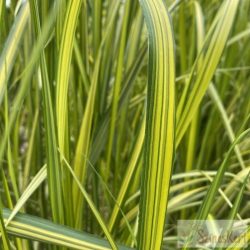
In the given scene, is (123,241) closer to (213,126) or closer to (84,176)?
(84,176)

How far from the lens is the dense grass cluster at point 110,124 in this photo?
0.41m

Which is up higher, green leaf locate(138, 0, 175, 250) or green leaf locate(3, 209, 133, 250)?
green leaf locate(138, 0, 175, 250)

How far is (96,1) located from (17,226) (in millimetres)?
352

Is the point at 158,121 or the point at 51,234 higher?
the point at 158,121

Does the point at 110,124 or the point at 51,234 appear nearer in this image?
the point at 51,234

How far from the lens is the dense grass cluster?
0.41m

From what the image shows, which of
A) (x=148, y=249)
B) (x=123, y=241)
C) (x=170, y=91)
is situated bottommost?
(x=123, y=241)

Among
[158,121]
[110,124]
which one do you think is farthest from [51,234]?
[110,124]

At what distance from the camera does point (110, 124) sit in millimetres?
734

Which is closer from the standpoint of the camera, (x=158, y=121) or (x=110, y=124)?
(x=158, y=121)

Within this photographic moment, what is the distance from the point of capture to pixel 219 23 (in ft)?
2.17

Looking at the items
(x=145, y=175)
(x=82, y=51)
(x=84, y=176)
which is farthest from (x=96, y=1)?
(x=145, y=175)

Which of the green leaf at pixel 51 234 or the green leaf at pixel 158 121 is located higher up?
the green leaf at pixel 158 121

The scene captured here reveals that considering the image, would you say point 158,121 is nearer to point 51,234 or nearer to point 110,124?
point 51,234
